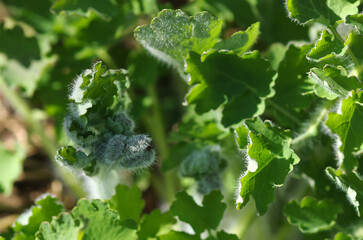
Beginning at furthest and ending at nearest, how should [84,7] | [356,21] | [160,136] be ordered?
[160,136], [84,7], [356,21]

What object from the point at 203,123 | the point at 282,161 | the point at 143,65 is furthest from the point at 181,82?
the point at 282,161

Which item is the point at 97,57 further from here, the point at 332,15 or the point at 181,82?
the point at 332,15

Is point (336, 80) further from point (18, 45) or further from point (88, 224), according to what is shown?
point (18, 45)

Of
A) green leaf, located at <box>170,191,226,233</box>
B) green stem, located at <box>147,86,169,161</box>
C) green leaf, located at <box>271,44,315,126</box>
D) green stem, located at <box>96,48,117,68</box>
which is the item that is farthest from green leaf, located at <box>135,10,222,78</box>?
green stem, located at <box>96,48,117,68</box>

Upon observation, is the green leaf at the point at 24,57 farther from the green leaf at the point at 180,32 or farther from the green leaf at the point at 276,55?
the green leaf at the point at 276,55

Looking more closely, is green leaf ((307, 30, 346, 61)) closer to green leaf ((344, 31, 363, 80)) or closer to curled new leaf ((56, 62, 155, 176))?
green leaf ((344, 31, 363, 80))

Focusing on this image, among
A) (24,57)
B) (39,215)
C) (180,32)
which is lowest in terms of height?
(39,215)

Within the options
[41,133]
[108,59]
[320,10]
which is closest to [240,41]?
[320,10]

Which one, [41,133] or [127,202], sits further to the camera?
[41,133]
